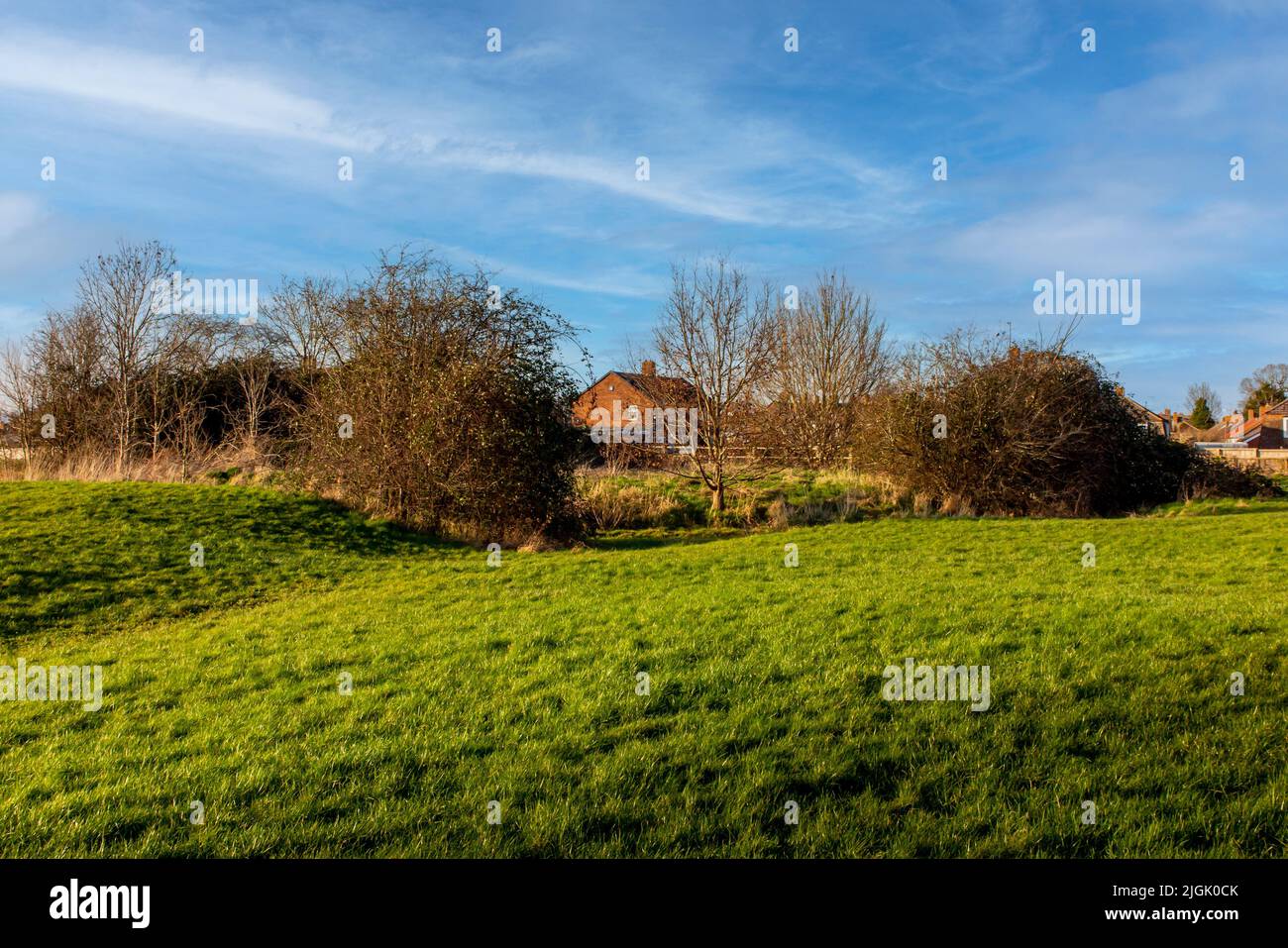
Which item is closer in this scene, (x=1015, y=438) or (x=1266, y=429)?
(x=1015, y=438)

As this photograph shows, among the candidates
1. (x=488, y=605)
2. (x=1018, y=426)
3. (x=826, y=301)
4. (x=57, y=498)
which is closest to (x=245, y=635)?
(x=488, y=605)

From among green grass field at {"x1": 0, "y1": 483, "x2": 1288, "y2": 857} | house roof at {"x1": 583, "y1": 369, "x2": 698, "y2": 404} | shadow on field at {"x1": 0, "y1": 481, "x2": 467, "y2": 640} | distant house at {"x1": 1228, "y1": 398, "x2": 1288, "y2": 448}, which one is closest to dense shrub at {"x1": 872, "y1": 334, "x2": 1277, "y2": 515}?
house roof at {"x1": 583, "y1": 369, "x2": 698, "y2": 404}

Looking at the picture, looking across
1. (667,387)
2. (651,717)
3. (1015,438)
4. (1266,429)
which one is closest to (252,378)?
(667,387)

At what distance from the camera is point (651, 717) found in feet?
19.3

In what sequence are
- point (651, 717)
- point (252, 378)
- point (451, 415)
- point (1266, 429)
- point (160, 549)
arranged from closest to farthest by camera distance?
point (651, 717) < point (160, 549) < point (451, 415) < point (252, 378) < point (1266, 429)

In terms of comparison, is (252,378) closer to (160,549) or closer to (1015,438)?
(160,549)

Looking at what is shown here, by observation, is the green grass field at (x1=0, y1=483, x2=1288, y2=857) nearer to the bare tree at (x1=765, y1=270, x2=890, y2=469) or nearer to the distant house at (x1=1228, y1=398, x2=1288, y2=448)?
the bare tree at (x1=765, y1=270, x2=890, y2=469)

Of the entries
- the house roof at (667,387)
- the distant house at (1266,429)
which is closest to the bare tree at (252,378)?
the house roof at (667,387)

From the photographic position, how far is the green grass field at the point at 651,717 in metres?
4.39

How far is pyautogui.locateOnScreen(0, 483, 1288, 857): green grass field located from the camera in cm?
439

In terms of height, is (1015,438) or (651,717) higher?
(1015,438)

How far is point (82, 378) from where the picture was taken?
25.9 m

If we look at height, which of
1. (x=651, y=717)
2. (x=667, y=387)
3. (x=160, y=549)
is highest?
(x=667, y=387)
